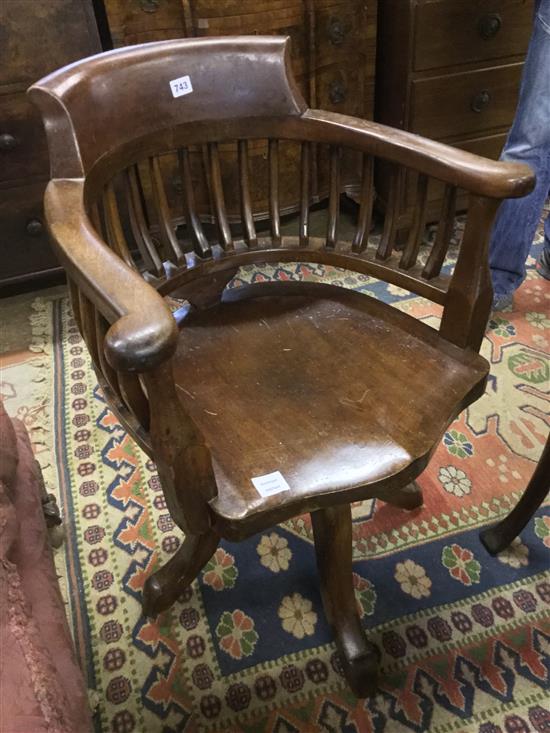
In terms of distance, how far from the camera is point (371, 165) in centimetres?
107

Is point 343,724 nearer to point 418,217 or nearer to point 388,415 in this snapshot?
point 388,415

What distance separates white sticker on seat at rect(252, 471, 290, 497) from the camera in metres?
0.82

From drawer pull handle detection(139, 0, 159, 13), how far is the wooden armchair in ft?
2.95

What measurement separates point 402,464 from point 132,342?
43 centimetres

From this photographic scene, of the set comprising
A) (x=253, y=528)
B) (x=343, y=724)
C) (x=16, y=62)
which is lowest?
(x=343, y=724)

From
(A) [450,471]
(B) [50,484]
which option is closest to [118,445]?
(B) [50,484]

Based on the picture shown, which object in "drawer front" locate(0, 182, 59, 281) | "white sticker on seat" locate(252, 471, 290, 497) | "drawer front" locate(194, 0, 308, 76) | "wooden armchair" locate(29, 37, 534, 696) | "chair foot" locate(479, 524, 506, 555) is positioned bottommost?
"chair foot" locate(479, 524, 506, 555)

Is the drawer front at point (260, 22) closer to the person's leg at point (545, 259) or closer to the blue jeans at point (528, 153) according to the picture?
the blue jeans at point (528, 153)

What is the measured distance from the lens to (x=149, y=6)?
1787 mm

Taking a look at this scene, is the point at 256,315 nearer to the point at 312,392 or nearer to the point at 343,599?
the point at 312,392

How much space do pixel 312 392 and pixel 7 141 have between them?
4.48ft

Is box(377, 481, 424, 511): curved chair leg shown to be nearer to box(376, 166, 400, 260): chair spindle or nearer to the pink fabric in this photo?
box(376, 166, 400, 260): chair spindle

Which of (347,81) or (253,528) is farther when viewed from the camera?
(347,81)

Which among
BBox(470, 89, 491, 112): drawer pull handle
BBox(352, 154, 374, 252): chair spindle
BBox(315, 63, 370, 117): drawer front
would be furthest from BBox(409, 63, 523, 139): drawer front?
BBox(352, 154, 374, 252): chair spindle
